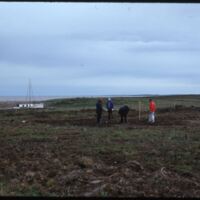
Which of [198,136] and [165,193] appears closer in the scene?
[165,193]

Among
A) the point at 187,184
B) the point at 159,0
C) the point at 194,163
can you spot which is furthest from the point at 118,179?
the point at 159,0

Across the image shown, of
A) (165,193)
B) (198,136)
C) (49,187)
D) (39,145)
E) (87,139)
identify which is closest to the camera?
(165,193)

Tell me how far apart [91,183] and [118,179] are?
58cm

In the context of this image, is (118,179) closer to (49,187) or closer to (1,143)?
(49,187)

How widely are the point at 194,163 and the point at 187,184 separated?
102 inches

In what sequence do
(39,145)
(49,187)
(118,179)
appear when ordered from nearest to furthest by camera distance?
1. (49,187)
2. (118,179)
3. (39,145)

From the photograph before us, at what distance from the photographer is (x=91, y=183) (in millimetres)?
7426

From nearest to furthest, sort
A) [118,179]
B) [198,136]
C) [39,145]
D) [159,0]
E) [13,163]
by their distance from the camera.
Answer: [159,0]
[118,179]
[13,163]
[39,145]
[198,136]

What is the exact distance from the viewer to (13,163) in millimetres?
9758

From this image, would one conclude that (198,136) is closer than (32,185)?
No

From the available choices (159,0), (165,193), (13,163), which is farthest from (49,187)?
(159,0)

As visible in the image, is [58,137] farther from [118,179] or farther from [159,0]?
[159,0]

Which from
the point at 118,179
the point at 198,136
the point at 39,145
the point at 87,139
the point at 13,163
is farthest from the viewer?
the point at 198,136

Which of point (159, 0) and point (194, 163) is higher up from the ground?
point (159, 0)
